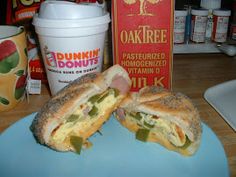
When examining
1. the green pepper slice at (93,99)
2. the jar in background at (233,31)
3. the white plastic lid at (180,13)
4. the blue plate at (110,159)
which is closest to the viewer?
the blue plate at (110,159)

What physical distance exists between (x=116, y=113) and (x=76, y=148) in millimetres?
163

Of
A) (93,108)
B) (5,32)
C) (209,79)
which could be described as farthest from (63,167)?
(209,79)

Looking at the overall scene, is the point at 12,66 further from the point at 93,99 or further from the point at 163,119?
the point at 163,119

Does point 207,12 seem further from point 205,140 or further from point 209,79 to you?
point 205,140

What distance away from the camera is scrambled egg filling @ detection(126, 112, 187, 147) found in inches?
25.8

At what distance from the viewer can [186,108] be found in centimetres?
67

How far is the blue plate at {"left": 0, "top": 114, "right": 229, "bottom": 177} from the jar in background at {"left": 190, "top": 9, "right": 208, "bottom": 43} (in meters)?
0.67

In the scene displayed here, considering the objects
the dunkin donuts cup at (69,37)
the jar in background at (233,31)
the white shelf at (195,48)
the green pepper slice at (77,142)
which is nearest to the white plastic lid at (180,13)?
the white shelf at (195,48)

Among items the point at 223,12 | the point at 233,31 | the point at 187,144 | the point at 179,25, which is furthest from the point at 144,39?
the point at 233,31

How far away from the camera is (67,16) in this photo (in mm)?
715

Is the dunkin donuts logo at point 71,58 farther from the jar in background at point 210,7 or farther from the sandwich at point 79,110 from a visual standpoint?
the jar in background at point 210,7

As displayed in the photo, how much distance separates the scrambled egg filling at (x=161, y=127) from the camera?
655 mm

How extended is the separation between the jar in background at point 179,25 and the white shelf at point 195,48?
3 cm

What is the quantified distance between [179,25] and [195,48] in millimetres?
131
